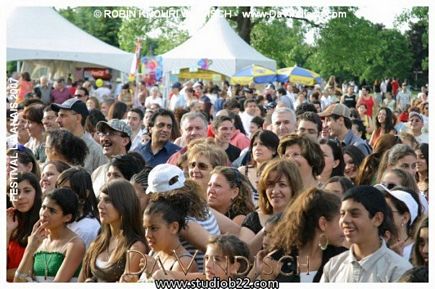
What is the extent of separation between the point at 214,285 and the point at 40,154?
4726 mm

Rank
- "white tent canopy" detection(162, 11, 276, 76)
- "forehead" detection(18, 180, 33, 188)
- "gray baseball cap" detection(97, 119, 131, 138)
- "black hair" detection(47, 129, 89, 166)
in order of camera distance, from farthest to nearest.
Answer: "white tent canopy" detection(162, 11, 276, 76), "gray baseball cap" detection(97, 119, 131, 138), "black hair" detection(47, 129, 89, 166), "forehead" detection(18, 180, 33, 188)

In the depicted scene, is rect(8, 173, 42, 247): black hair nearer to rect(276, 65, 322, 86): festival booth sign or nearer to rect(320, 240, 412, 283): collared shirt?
rect(320, 240, 412, 283): collared shirt

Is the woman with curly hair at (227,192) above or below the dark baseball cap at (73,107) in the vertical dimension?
below

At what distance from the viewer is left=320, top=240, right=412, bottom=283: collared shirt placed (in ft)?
15.3

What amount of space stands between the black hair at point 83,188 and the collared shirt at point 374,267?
2.24m

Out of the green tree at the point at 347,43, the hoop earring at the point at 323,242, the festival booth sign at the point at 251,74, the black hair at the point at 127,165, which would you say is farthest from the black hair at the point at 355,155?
the festival booth sign at the point at 251,74

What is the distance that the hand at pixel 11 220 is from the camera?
21.4 ft

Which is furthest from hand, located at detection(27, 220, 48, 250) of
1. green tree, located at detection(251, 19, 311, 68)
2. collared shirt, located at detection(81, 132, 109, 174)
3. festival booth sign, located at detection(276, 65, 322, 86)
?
festival booth sign, located at detection(276, 65, 322, 86)

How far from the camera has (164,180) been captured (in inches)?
232

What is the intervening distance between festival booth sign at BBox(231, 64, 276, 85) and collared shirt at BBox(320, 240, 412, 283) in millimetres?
21199

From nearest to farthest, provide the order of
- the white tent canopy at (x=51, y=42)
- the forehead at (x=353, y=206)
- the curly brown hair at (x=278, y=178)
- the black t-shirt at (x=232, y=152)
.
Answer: the forehead at (x=353, y=206)
the curly brown hair at (x=278, y=178)
the black t-shirt at (x=232, y=152)
the white tent canopy at (x=51, y=42)

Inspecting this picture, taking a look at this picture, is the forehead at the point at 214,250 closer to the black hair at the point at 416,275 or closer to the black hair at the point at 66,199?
the black hair at the point at 416,275

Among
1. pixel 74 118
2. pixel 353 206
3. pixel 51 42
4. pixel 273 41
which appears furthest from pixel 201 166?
pixel 273 41

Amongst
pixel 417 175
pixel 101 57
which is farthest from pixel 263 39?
pixel 417 175
